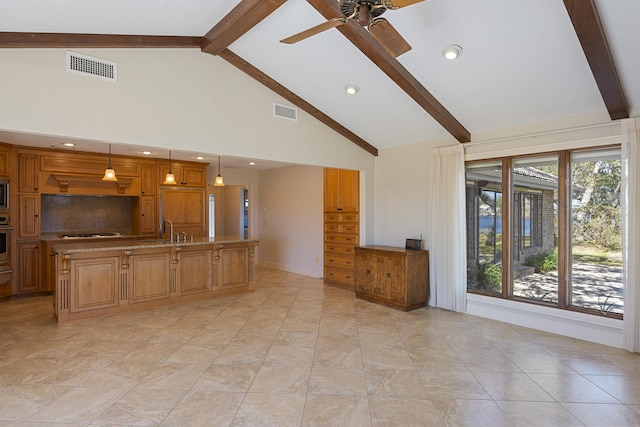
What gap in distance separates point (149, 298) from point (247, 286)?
1.50 metres

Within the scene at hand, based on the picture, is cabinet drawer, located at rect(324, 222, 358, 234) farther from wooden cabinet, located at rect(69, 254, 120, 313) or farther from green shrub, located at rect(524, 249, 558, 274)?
wooden cabinet, located at rect(69, 254, 120, 313)

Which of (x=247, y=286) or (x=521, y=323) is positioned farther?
(x=247, y=286)

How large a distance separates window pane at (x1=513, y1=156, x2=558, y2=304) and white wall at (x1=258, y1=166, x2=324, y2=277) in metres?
3.59

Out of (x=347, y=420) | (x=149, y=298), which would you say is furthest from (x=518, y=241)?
(x=149, y=298)

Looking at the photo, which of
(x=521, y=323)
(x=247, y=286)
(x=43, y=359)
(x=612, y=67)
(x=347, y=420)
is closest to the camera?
(x=347, y=420)

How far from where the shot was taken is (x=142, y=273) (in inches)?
187

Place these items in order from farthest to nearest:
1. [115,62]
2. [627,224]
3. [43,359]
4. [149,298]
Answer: [149,298]
[115,62]
[627,224]
[43,359]

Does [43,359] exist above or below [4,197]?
below

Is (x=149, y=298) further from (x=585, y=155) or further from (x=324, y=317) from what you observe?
(x=585, y=155)

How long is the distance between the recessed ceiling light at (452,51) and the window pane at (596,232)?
6.10ft

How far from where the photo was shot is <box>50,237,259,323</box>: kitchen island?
166 inches

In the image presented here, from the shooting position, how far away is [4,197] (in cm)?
498

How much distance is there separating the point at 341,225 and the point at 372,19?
13.9 feet

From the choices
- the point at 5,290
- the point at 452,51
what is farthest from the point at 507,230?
the point at 5,290
